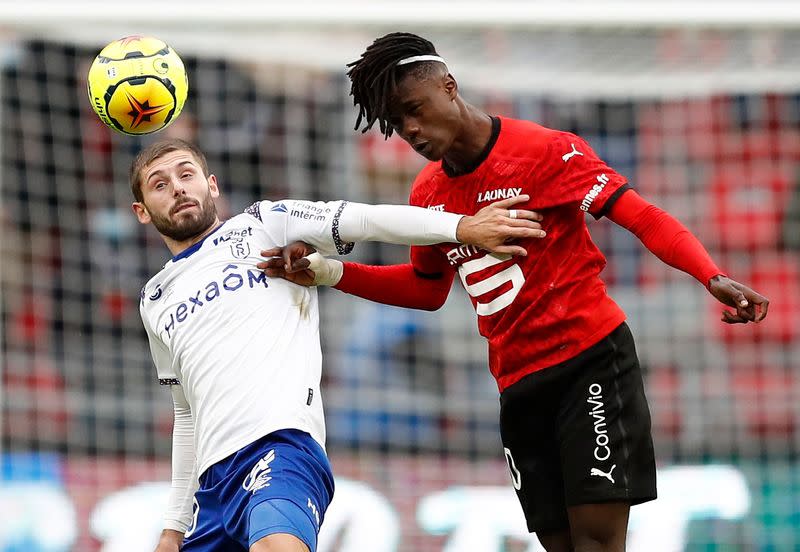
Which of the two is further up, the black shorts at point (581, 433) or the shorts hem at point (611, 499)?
the black shorts at point (581, 433)

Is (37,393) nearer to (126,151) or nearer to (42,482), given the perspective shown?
(42,482)


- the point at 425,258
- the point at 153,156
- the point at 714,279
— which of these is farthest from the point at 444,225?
the point at 153,156

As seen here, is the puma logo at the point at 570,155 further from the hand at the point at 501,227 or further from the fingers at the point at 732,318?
the fingers at the point at 732,318

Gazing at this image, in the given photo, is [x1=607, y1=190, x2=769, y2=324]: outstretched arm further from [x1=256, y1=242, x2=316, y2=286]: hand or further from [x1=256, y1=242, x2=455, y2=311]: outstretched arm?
[x1=256, y1=242, x2=316, y2=286]: hand

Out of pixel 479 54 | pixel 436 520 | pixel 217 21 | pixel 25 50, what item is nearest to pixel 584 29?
pixel 479 54

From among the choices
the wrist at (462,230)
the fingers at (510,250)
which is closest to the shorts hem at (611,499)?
the fingers at (510,250)

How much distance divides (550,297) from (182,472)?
56.3 inches

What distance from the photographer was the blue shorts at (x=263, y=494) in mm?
4129

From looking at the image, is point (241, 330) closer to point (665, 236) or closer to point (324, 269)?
point (324, 269)

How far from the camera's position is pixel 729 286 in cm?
406

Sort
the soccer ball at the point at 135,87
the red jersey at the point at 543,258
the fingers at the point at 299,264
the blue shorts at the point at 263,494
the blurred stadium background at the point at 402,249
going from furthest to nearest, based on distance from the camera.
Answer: the blurred stadium background at the point at 402,249
the soccer ball at the point at 135,87
the fingers at the point at 299,264
the red jersey at the point at 543,258
the blue shorts at the point at 263,494

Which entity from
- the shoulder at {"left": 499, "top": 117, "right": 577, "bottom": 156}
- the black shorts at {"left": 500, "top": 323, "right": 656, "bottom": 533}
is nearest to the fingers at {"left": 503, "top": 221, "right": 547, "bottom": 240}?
the shoulder at {"left": 499, "top": 117, "right": 577, "bottom": 156}

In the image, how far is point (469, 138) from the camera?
Answer: 4438 millimetres

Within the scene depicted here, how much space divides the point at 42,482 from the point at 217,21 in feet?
8.90
